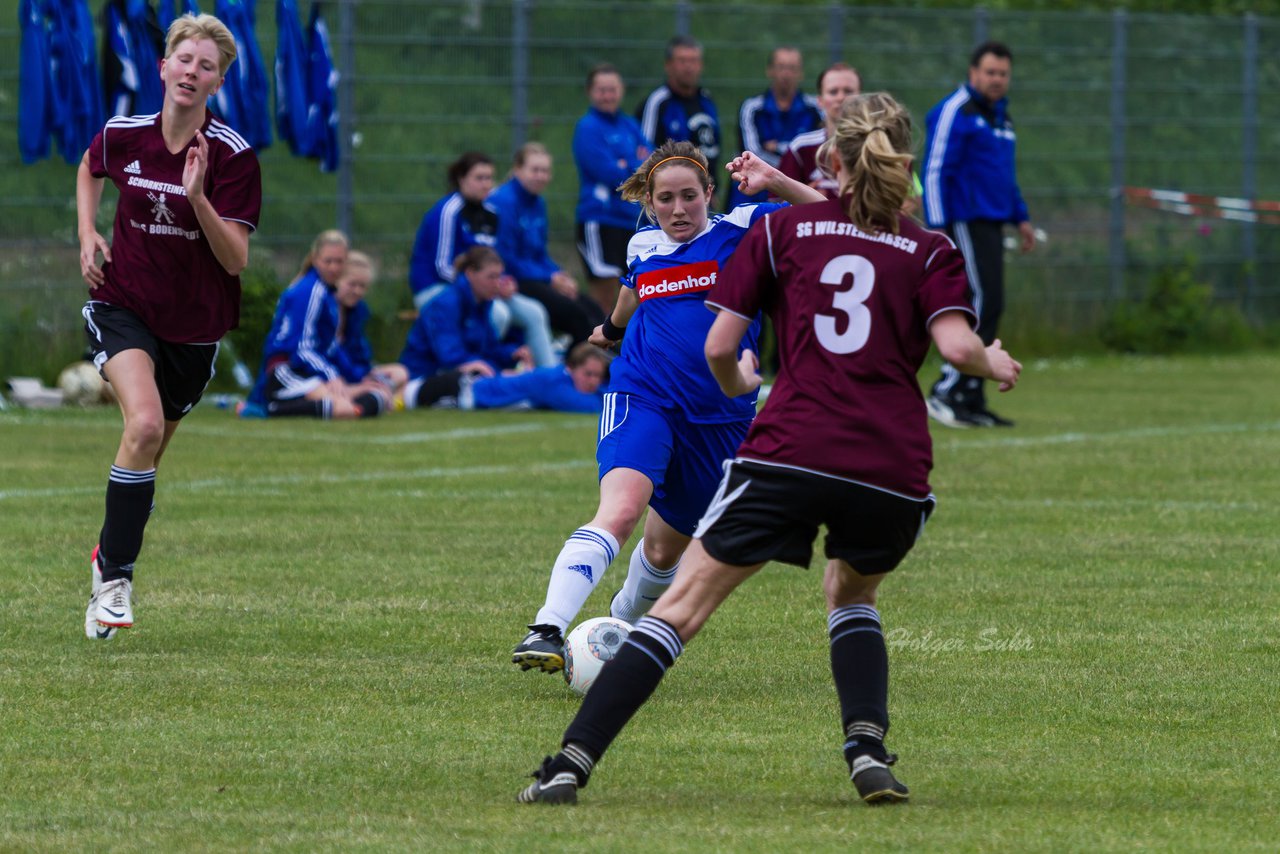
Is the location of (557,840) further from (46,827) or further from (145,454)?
(145,454)

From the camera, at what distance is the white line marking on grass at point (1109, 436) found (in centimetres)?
1327

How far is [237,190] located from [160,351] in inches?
24.6

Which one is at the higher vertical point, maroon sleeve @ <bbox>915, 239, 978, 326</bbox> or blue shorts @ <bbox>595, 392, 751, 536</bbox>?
maroon sleeve @ <bbox>915, 239, 978, 326</bbox>

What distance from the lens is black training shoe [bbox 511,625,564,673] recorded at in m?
6.17

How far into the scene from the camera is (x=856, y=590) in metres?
5.24

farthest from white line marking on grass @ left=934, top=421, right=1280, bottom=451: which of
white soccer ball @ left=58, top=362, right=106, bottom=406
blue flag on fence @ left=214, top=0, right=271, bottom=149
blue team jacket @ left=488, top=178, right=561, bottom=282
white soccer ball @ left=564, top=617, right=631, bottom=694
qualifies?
white soccer ball @ left=564, top=617, right=631, bottom=694

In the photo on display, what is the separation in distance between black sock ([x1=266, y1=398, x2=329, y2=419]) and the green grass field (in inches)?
108

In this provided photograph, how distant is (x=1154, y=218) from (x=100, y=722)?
1777cm

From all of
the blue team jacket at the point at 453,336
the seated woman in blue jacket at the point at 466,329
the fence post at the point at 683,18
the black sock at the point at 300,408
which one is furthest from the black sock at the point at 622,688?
the fence post at the point at 683,18

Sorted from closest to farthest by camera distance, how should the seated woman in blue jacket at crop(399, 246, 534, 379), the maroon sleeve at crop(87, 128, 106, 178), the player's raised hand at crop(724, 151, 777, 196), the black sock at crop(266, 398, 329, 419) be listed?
the player's raised hand at crop(724, 151, 777, 196), the maroon sleeve at crop(87, 128, 106, 178), the black sock at crop(266, 398, 329, 419), the seated woman in blue jacket at crop(399, 246, 534, 379)

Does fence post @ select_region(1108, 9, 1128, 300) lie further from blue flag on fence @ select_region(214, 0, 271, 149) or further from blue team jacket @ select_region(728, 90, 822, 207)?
blue flag on fence @ select_region(214, 0, 271, 149)

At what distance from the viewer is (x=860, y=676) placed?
5.18m

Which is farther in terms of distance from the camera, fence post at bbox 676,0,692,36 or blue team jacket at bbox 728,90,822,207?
fence post at bbox 676,0,692,36

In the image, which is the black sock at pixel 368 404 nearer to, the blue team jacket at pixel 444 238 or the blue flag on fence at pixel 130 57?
the blue team jacket at pixel 444 238
